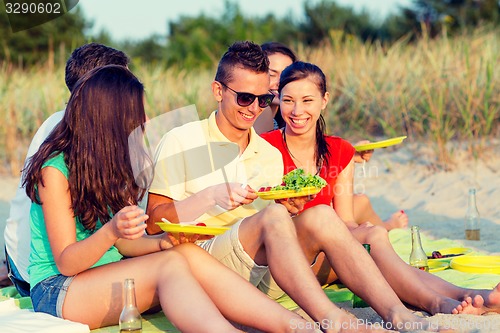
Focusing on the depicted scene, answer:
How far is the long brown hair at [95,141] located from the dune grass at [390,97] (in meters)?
4.78

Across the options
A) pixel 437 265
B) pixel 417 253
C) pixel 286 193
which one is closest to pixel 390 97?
pixel 437 265

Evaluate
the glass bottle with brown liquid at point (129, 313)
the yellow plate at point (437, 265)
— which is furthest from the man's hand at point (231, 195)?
the yellow plate at point (437, 265)

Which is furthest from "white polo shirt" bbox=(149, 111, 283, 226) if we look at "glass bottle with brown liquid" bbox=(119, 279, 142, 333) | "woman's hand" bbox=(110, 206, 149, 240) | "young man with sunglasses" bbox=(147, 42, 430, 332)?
"woman's hand" bbox=(110, 206, 149, 240)

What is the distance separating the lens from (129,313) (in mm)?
3189

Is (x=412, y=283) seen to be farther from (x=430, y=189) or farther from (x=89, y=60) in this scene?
(x=430, y=189)

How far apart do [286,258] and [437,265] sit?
1.72 metres

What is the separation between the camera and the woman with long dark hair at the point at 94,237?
126 inches

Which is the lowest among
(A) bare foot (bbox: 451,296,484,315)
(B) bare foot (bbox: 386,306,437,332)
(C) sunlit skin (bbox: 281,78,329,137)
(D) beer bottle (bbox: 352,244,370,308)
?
(D) beer bottle (bbox: 352,244,370,308)

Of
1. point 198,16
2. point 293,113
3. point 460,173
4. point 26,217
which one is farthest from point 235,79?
point 198,16

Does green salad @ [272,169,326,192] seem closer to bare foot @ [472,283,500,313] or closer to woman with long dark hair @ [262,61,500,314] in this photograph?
woman with long dark hair @ [262,61,500,314]

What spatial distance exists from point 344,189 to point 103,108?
1686 mm

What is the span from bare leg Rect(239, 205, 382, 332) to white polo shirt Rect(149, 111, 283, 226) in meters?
0.44

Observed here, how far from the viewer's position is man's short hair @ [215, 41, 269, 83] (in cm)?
405

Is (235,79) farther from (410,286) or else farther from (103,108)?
(410,286)
